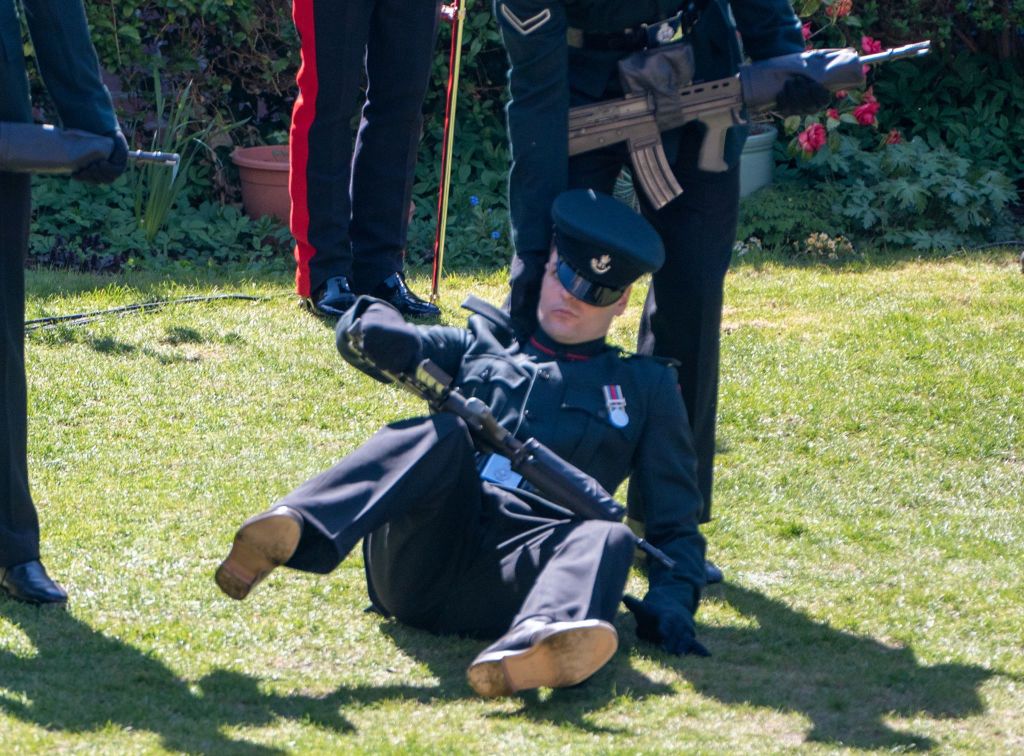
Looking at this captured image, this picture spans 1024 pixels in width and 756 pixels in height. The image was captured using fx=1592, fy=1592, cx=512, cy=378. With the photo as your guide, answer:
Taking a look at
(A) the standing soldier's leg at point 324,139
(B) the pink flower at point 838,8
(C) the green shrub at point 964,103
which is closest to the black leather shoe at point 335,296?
(A) the standing soldier's leg at point 324,139

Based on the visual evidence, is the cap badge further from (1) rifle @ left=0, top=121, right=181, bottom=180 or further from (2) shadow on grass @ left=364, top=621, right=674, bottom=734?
(1) rifle @ left=0, top=121, right=181, bottom=180

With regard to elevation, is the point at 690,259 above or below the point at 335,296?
above

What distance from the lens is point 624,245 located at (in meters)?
3.78

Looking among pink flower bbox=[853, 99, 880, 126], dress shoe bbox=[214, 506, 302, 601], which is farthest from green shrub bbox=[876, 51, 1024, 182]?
dress shoe bbox=[214, 506, 302, 601]

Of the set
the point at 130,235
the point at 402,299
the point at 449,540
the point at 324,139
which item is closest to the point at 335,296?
the point at 402,299

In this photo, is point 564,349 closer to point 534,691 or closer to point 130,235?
point 534,691

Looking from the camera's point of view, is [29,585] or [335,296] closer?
[29,585]

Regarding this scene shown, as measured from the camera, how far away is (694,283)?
4180 mm

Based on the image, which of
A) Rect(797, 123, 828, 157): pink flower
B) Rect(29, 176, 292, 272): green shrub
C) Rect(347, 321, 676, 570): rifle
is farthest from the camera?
Rect(797, 123, 828, 157): pink flower

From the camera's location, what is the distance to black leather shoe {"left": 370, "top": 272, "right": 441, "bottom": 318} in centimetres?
650

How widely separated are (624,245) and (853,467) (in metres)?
1.85

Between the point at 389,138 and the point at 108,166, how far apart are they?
2769 mm

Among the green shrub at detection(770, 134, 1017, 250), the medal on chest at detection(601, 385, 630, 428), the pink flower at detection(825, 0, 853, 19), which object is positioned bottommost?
the medal on chest at detection(601, 385, 630, 428)

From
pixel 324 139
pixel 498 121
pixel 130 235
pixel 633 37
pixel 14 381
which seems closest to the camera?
pixel 14 381
